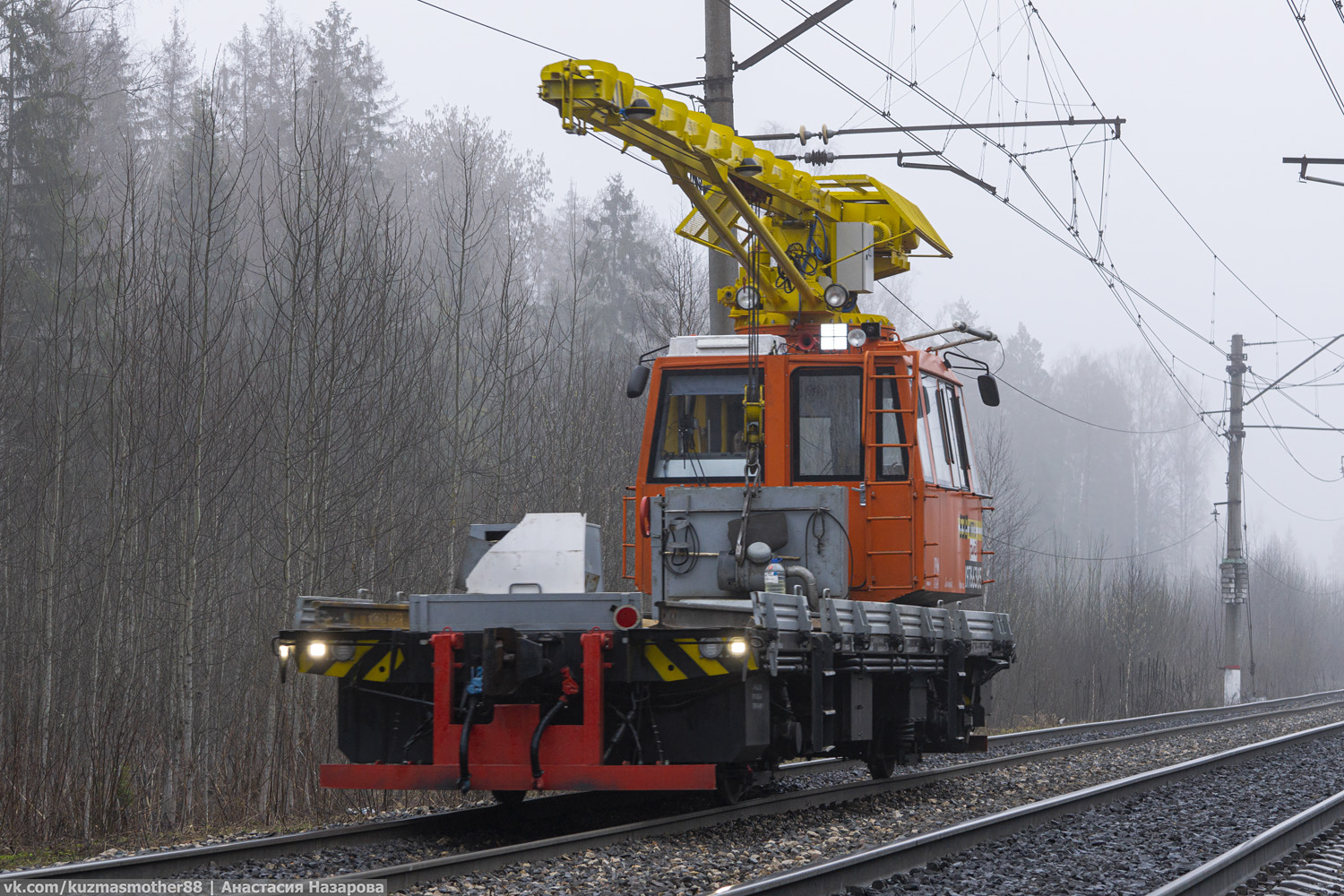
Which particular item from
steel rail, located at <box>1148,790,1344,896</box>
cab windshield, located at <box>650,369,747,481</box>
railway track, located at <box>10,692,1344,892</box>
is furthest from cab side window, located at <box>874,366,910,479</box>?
steel rail, located at <box>1148,790,1344,896</box>

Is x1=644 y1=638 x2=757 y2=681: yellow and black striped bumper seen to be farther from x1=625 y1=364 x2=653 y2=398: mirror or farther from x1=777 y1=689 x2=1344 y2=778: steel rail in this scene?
x1=777 y1=689 x2=1344 y2=778: steel rail

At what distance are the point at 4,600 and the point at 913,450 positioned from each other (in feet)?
30.4

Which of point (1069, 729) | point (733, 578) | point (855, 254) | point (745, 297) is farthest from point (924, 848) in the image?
point (1069, 729)

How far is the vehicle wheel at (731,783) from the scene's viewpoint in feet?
30.5

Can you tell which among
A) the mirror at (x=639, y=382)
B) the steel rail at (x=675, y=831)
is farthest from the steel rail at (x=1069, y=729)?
the mirror at (x=639, y=382)

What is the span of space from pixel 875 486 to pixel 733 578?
1.42 metres

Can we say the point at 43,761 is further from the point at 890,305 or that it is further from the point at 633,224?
the point at 890,305

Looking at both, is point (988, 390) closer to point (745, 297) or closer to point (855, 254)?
point (855, 254)

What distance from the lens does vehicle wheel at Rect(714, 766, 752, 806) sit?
366 inches

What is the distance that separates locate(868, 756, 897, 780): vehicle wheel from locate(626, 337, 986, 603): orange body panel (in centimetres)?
146

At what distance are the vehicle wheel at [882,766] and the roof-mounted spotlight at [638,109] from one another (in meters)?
5.72

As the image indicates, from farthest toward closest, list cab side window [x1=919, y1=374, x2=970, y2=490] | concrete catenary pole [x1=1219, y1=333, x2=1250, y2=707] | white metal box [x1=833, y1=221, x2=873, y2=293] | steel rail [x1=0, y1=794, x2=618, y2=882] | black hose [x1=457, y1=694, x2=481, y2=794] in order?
1. concrete catenary pole [x1=1219, y1=333, x2=1250, y2=707]
2. white metal box [x1=833, y1=221, x2=873, y2=293]
3. cab side window [x1=919, y1=374, x2=970, y2=490]
4. black hose [x1=457, y1=694, x2=481, y2=794]
5. steel rail [x1=0, y1=794, x2=618, y2=882]

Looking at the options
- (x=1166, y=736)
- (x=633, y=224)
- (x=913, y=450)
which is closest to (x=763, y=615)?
(x=913, y=450)

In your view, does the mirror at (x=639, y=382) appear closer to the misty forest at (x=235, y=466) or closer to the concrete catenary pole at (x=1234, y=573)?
the misty forest at (x=235, y=466)
